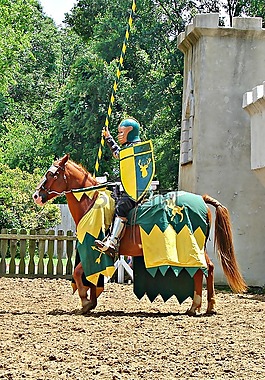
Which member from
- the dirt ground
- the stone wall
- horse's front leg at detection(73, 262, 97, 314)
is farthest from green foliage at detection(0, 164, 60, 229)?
horse's front leg at detection(73, 262, 97, 314)

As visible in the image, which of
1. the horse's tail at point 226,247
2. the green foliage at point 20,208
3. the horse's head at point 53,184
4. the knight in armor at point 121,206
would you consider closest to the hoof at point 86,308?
the knight in armor at point 121,206

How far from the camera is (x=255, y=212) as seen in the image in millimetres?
14242

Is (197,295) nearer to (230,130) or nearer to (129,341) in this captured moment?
(129,341)

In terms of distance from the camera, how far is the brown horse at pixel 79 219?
9.66m

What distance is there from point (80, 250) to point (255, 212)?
551cm

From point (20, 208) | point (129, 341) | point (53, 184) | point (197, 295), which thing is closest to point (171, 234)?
point (197, 295)

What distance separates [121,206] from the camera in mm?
9508

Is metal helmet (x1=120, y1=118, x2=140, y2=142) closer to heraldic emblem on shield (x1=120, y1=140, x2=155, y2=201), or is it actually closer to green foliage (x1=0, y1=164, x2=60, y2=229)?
heraldic emblem on shield (x1=120, y1=140, x2=155, y2=201)

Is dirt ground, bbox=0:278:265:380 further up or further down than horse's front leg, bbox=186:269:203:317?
further down

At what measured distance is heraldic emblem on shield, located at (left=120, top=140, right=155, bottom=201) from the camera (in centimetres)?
948

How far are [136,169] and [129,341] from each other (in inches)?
109

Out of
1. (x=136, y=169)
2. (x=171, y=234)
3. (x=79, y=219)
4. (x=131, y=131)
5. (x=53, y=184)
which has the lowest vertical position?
(x=171, y=234)

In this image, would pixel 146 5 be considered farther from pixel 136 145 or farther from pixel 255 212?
pixel 136 145

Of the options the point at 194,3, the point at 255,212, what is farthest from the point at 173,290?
the point at 194,3
